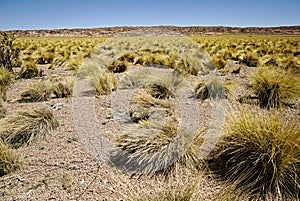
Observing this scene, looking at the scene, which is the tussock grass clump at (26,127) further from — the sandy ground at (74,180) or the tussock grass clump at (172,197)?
the tussock grass clump at (172,197)

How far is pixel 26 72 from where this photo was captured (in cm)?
885

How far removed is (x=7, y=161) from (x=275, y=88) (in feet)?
15.4

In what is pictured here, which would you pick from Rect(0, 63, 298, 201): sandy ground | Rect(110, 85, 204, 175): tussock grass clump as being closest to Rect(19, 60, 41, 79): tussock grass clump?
Rect(0, 63, 298, 201): sandy ground

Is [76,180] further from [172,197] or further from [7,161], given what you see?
[172,197]

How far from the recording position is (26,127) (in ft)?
13.4

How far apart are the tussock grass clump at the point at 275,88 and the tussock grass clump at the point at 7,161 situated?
13.9ft

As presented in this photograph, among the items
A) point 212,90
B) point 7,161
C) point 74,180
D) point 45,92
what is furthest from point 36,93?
point 212,90

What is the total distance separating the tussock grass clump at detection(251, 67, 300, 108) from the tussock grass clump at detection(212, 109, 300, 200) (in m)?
2.33

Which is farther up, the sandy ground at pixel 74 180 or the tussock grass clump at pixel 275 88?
the tussock grass clump at pixel 275 88

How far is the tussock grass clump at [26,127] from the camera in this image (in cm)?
390

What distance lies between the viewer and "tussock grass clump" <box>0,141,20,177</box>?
122 inches

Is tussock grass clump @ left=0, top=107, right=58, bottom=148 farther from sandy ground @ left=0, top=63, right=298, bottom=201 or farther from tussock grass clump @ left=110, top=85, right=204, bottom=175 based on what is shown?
tussock grass clump @ left=110, top=85, right=204, bottom=175

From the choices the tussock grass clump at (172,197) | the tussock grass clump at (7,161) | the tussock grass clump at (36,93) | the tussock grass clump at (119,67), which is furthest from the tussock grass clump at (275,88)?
the tussock grass clump at (119,67)

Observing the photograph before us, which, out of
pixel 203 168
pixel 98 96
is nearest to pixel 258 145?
pixel 203 168
